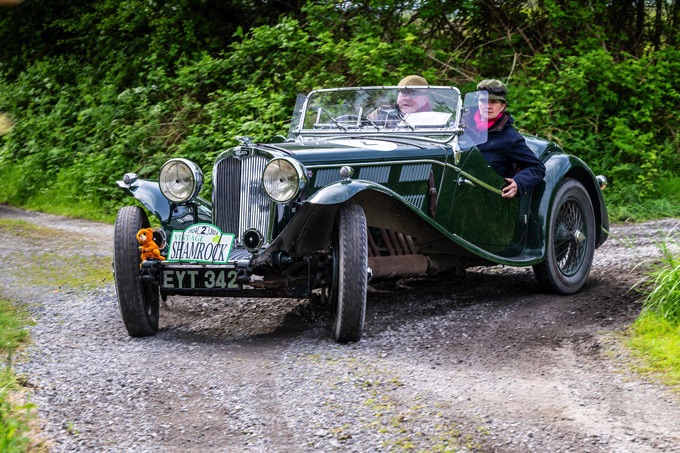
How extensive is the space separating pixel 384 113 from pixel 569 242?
1.64m

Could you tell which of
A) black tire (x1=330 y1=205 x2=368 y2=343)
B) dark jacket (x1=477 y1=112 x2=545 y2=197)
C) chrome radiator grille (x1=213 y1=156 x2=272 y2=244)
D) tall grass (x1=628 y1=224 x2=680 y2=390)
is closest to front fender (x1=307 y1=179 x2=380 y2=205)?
black tire (x1=330 y1=205 x2=368 y2=343)

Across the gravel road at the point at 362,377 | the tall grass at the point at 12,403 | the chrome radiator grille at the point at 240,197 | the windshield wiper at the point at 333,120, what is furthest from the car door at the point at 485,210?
the tall grass at the point at 12,403

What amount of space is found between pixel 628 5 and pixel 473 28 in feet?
6.49

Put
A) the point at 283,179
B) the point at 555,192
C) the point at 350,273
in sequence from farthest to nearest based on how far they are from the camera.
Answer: the point at 555,192 < the point at 283,179 < the point at 350,273

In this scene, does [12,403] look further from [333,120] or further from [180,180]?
[333,120]

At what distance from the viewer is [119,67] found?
12.6 m

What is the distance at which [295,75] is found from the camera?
429 inches

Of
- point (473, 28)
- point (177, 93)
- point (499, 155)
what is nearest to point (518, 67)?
point (473, 28)

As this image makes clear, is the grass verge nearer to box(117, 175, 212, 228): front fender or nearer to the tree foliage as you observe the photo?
box(117, 175, 212, 228): front fender

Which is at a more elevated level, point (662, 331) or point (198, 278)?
point (198, 278)

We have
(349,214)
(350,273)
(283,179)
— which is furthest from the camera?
(283,179)

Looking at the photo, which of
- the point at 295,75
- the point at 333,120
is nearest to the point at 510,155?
the point at 333,120

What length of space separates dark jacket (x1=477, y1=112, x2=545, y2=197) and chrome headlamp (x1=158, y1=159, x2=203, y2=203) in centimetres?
201

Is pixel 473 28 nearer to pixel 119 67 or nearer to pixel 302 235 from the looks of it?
pixel 119 67
